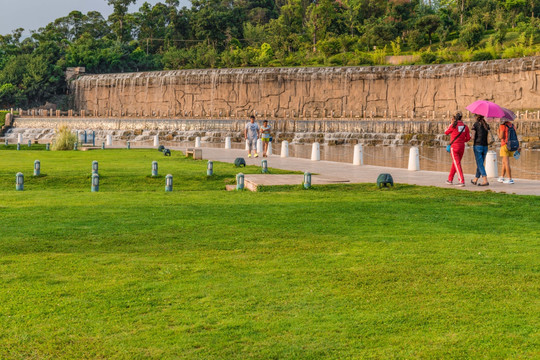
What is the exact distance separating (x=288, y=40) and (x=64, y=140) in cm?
5149

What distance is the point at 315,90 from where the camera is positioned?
6031 centimetres

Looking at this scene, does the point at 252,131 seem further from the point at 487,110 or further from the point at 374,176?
the point at 487,110

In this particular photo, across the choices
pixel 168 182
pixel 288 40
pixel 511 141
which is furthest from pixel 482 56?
pixel 168 182

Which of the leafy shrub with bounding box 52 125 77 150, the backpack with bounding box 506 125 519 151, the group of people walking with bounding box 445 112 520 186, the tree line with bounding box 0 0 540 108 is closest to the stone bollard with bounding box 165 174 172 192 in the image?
the group of people walking with bounding box 445 112 520 186

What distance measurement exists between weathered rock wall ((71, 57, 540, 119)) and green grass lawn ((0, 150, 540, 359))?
136 ft

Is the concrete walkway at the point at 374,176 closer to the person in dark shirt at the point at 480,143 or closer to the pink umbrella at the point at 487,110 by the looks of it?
the person in dark shirt at the point at 480,143

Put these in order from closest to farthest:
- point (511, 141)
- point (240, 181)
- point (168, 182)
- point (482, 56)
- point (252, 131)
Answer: point (168, 182), point (240, 181), point (511, 141), point (252, 131), point (482, 56)

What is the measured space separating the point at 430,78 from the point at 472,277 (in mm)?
49840

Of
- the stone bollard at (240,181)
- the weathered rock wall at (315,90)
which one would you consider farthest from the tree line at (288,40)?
the stone bollard at (240,181)

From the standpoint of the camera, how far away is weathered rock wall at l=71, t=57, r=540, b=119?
51.5 metres

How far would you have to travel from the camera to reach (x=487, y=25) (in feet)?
253

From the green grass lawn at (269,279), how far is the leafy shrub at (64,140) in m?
19.9

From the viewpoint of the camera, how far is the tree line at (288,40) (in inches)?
2714

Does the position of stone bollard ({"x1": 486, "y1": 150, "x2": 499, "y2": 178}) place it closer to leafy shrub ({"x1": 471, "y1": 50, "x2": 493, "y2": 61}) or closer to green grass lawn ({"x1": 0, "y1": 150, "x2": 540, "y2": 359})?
green grass lawn ({"x1": 0, "y1": 150, "x2": 540, "y2": 359})
